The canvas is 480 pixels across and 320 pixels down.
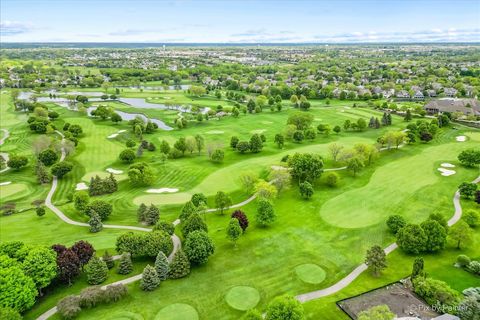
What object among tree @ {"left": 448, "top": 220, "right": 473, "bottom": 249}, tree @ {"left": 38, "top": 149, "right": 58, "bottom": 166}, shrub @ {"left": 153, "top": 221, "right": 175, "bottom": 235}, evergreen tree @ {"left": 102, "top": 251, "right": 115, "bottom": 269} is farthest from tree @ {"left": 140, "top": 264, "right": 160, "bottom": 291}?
tree @ {"left": 38, "top": 149, "right": 58, "bottom": 166}

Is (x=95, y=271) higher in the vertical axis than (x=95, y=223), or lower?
higher

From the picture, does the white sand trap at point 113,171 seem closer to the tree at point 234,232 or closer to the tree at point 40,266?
the tree at point 40,266

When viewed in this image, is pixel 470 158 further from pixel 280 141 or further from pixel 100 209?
pixel 100 209

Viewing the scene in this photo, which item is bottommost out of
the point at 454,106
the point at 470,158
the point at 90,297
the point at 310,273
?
the point at 310,273

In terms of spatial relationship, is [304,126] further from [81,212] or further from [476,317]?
[476,317]

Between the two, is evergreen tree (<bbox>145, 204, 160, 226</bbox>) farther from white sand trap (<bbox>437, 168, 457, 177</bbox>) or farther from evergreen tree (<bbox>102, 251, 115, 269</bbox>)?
white sand trap (<bbox>437, 168, 457, 177</bbox>)

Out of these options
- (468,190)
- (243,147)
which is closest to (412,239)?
(468,190)

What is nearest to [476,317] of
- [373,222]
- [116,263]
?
[373,222]
